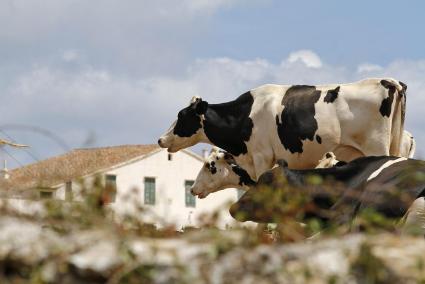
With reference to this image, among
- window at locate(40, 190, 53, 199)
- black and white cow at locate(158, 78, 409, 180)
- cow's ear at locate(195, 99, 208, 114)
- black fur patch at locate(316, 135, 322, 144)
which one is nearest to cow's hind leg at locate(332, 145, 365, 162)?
black and white cow at locate(158, 78, 409, 180)

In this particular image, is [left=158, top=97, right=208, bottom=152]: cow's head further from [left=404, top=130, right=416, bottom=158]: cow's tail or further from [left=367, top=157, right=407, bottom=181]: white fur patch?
[left=367, top=157, right=407, bottom=181]: white fur patch

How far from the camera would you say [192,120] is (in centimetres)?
1714

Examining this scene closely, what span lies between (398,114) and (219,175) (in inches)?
180

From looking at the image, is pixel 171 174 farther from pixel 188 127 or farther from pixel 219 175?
pixel 188 127

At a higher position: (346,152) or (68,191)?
(346,152)

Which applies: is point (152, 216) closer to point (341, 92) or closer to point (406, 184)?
point (406, 184)

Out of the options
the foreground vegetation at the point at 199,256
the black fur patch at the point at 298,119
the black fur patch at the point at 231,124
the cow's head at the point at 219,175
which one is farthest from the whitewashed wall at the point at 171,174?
the foreground vegetation at the point at 199,256

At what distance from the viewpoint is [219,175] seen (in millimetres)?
18828

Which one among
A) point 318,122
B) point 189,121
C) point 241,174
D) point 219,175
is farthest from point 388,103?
point 219,175

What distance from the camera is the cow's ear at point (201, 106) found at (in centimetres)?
1694

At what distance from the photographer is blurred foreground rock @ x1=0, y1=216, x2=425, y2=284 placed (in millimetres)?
3527

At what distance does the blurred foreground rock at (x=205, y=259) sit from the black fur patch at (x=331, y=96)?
11.2m

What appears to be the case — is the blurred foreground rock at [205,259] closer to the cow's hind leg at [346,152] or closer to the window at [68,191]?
the window at [68,191]

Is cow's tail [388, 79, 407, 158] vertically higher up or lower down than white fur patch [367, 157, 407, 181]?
higher up
